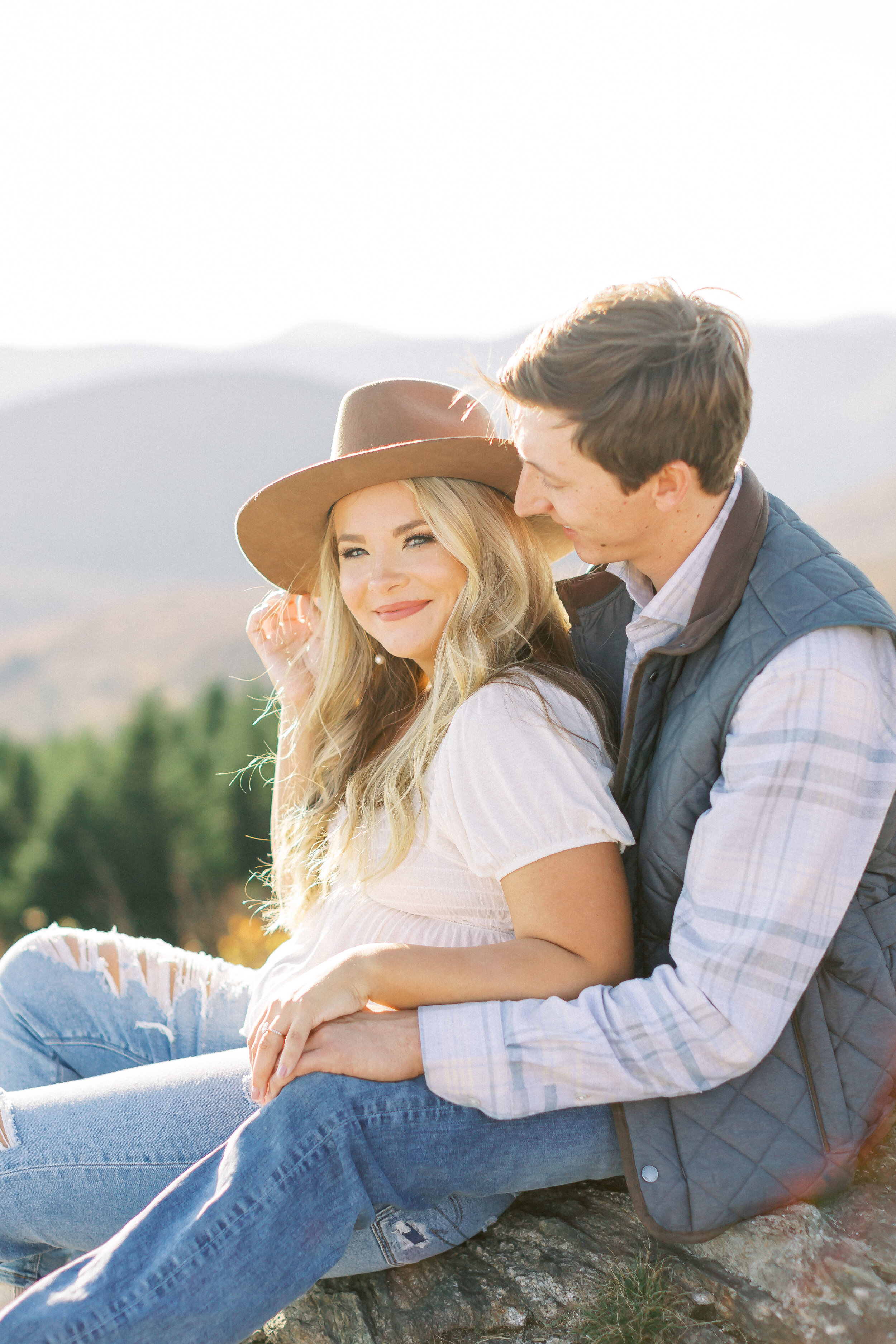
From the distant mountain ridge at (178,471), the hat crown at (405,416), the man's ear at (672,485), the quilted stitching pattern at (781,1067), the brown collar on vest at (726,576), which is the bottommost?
the distant mountain ridge at (178,471)

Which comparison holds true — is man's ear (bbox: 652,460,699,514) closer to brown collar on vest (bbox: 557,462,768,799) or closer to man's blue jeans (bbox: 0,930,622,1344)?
brown collar on vest (bbox: 557,462,768,799)

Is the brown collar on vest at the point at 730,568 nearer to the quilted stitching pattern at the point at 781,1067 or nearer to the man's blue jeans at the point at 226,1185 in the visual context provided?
the quilted stitching pattern at the point at 781,1067

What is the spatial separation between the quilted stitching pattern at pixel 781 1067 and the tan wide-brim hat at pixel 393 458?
75 cm

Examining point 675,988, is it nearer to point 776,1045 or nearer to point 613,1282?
point 776,1045

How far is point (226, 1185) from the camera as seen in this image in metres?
1.64

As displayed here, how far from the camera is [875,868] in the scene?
1.78 meters

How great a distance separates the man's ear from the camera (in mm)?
1812

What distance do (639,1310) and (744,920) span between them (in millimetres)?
750

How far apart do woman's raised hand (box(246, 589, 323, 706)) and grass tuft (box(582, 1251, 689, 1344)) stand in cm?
168

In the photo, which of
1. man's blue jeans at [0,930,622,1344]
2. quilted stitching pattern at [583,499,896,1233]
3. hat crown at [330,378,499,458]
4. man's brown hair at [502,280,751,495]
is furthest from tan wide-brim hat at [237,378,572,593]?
man's blue jeans at [0,930,622,1344]

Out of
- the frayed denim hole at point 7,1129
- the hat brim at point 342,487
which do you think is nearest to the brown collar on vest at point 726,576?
the hat brim at point 342,487

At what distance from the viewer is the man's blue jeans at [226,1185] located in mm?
1576

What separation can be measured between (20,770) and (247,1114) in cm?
830

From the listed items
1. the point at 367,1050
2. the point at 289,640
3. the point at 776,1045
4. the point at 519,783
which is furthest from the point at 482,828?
the point at 289,640
